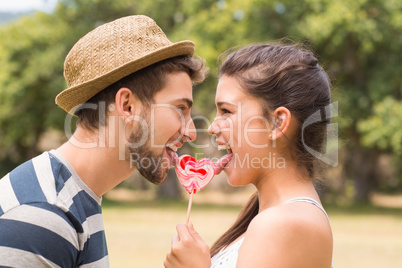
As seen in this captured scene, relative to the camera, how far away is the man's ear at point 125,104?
2.82 metres

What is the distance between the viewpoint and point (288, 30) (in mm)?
19328

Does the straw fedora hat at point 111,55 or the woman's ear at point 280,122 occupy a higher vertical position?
the straw fedora hat at point 111,55

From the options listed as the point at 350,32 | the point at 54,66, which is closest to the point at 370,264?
the point at 350,32

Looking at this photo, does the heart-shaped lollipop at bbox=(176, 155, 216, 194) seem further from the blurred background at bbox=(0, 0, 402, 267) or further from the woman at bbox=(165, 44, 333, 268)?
the blurred background at bbox=(0, 0, 402, 267)

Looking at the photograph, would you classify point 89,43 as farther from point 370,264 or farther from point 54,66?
point 54,66

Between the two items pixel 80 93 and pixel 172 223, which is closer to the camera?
pixel 80 93

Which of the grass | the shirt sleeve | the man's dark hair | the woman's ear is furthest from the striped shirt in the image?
the grass

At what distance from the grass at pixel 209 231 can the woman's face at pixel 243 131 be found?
601 cm

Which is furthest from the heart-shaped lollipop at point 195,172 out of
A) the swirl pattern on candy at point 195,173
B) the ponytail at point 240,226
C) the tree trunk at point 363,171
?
the tree trunk at point 363,171

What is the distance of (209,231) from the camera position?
12.7 metres

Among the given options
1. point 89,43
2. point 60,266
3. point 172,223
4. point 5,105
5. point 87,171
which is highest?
point 89,43

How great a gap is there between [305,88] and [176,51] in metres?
0.77

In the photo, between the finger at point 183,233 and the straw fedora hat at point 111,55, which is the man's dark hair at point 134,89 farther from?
the finger at point 183,233

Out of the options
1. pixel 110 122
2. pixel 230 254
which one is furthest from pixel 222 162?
pixel 110 122
